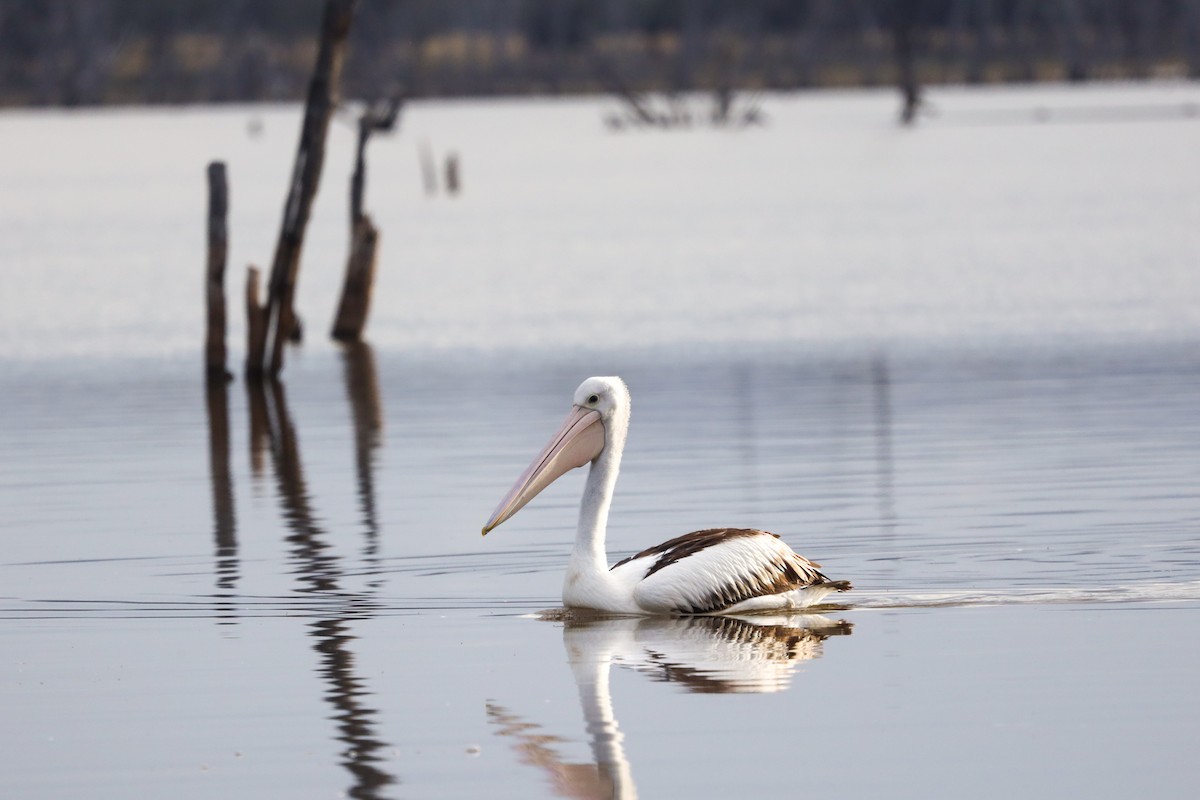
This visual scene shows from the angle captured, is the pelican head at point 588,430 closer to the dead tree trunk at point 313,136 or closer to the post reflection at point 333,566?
the post reflection at point 333,566

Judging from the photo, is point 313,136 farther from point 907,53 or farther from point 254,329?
point 907,53

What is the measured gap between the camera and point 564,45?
12262cm

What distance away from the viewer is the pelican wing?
946 cm

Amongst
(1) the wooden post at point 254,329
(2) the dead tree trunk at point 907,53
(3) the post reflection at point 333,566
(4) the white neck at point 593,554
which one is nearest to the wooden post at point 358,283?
(3) the post reflection at point 333,566

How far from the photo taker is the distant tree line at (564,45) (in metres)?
117

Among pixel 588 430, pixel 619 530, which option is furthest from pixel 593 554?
pixel 619 530

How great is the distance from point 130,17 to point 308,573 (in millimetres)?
114358

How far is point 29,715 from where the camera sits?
8297 millimetres

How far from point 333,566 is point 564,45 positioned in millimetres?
112894

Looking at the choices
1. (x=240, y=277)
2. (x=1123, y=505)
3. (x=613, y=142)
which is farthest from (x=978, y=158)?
(x=1123, y=505)

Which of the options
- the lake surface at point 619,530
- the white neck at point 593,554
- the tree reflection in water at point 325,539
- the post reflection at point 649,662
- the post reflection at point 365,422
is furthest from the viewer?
the post reflection at point 365,422

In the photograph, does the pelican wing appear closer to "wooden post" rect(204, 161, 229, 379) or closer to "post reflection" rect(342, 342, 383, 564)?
"post reflection" rect(342, 342, 383, 564)

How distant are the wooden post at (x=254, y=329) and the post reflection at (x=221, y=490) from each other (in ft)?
0.94

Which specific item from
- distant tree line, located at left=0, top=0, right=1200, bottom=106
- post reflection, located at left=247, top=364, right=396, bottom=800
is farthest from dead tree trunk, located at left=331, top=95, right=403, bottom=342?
distant tree line, located at left=0, top=0, right=1200, bottom=106
